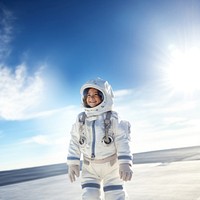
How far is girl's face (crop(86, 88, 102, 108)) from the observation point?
12.2 feet

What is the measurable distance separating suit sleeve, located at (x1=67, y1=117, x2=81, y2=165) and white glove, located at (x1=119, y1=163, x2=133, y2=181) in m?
0.69

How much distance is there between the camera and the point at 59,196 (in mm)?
6305

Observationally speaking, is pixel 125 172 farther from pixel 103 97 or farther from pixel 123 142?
pixel 103 97

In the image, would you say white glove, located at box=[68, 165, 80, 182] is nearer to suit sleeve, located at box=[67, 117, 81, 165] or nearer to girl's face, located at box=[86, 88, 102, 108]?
suit sleeve, located at box=[67, 117, 81, 165]

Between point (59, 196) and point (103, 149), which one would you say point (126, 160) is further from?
point (59, 196)

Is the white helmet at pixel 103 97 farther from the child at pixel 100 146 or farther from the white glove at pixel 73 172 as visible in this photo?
the white glove at pixel 73 172

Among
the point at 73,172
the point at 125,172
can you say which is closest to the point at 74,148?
the point at 73,172

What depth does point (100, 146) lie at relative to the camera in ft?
11.7

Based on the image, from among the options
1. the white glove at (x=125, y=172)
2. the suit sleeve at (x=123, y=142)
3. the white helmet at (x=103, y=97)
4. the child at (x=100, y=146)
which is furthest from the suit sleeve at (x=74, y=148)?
the white glove at (x=125, y=172)

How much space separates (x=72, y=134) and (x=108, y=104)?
684 mm

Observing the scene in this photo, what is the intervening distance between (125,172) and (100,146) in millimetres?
487

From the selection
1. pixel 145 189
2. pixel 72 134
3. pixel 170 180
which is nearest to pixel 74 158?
pixel 72 134

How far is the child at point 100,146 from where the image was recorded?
3477 mm

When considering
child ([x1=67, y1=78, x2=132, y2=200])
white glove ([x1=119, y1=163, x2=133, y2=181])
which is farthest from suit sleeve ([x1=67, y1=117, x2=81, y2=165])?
white glove ([x1=119, y1=163, x2=133, y2=181])
